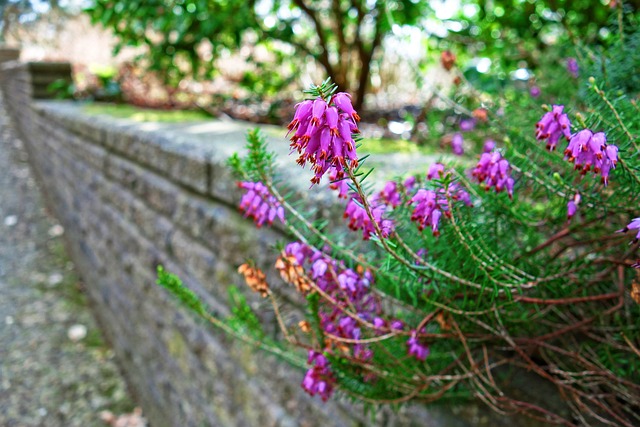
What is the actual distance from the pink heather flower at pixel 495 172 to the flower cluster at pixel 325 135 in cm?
29

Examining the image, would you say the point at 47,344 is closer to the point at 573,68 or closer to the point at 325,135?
the point at 573,68

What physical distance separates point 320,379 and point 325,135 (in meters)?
0.57

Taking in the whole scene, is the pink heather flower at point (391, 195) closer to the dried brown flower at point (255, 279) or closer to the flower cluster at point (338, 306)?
the flower cluster at point (338, 306)

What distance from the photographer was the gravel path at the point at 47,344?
3.14 meters

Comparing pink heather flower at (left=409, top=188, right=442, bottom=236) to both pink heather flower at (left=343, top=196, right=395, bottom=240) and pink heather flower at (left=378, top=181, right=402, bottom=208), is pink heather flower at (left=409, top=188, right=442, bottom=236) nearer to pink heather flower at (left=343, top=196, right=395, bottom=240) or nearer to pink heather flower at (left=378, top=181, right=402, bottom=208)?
pink heather flower at (left=343, top=196, right=395, bottom=240)

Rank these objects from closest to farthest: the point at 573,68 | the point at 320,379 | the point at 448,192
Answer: the point at 448,192 → the point at 320,379 → the point at 573,68

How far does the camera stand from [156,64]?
11.5ft

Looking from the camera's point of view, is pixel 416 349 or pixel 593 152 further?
pixel 416 349

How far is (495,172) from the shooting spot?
77 cm

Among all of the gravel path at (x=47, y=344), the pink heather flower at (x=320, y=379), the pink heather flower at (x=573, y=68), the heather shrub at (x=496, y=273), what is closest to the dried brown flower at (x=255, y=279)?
the heather shrub at (x=496, y=273)

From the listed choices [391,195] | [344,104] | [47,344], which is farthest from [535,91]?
[47,344]

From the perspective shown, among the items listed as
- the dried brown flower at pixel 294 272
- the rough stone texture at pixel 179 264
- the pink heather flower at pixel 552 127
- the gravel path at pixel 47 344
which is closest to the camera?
the pink heather flower at pixel 552 127

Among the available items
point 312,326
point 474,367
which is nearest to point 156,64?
point 312,326

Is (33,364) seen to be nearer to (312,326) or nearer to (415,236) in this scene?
(312,326)
